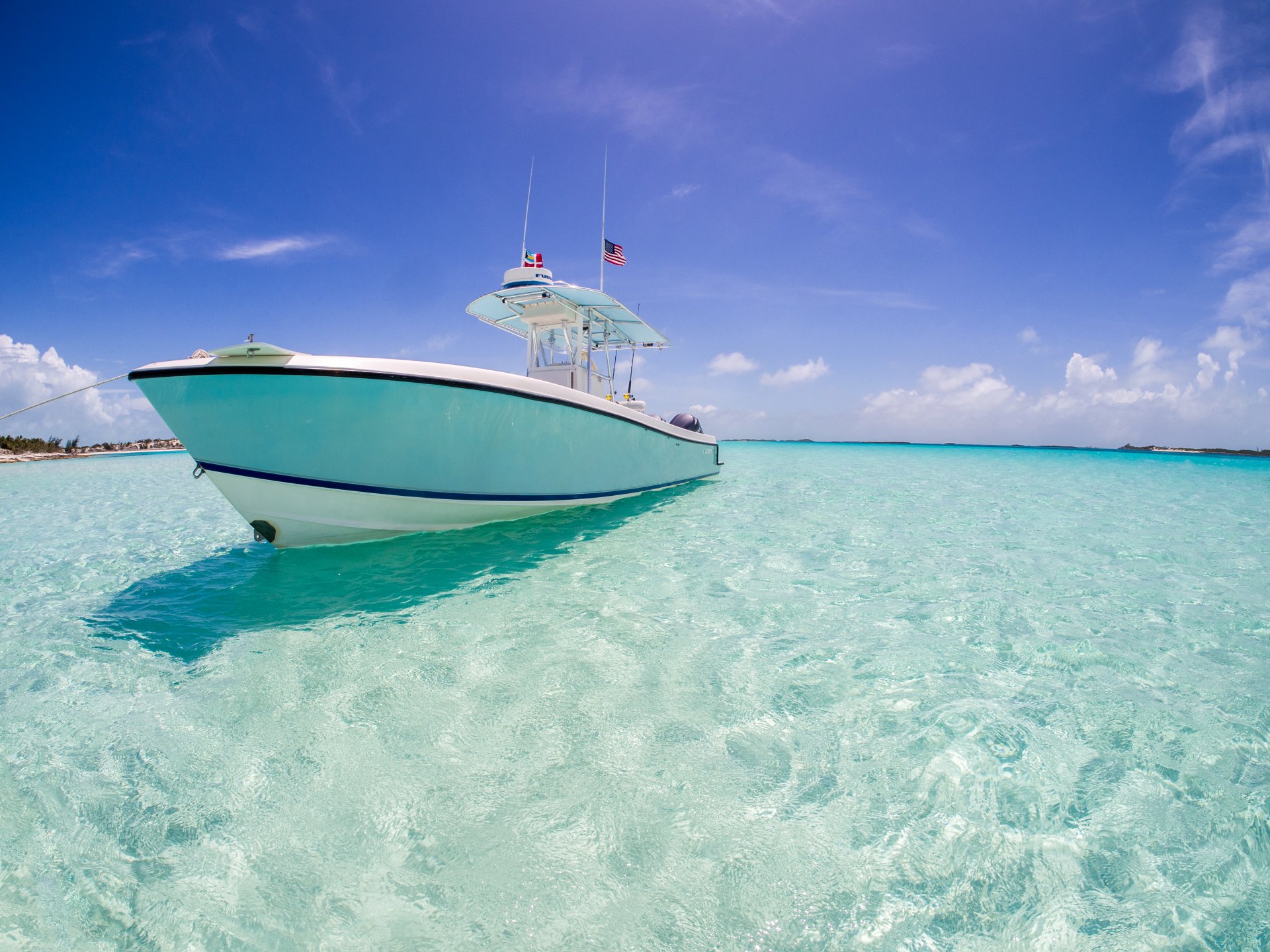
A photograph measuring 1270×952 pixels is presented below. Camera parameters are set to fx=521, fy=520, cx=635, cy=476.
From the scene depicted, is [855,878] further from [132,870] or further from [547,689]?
[132,870]

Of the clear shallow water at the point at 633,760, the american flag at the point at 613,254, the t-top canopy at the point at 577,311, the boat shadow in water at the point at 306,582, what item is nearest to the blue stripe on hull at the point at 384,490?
the boat shadow in water at the point at 306,582

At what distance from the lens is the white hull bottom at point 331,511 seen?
4.64 m

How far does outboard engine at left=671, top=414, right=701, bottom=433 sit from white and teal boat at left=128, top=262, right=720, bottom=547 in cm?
568

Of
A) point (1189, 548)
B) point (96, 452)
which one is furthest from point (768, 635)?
point (96, 452)

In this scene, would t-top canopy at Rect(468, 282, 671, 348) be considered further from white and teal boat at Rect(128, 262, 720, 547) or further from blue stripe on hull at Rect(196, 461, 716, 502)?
blue stripe on hull at Rect(196, 461, 716, 502)

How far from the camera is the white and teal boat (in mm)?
4152

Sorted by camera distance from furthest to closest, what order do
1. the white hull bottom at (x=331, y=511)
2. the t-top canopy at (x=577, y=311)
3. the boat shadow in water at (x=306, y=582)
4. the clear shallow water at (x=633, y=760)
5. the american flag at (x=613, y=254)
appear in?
the american flag at (x=613, y=254)
the t-top canopy at (x=577, y=311)
the white hull bottom at (x=331, y=511)
the boat shadow in water at (x=306, y=582)
the clear shallow water at (x=633, y=760)

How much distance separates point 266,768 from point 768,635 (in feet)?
8.12

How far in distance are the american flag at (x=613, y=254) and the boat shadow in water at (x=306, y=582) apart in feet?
18.7

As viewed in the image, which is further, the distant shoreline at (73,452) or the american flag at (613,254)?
the distant shoreline at (73,452)

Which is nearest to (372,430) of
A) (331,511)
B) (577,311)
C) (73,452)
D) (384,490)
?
(384,490)

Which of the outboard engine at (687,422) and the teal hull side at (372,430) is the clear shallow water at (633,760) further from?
the outboard engine at (687,422)

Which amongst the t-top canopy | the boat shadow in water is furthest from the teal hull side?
the t-top canopy

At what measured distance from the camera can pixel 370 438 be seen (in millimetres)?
4555
